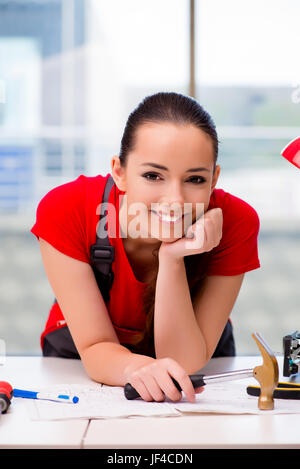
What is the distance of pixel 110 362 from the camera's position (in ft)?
3.14

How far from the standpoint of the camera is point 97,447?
65 centimetres

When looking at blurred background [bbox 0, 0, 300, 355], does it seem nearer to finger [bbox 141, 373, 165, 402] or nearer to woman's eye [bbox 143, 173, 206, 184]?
woman's eye [bbox 143, 173, 206, 184]

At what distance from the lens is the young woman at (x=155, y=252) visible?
0.94 metres

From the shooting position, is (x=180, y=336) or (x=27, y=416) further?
(x=180, y=336)

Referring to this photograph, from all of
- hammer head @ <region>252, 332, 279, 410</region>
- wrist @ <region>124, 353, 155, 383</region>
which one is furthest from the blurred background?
hammer head @ <region>252, 332, 279, 410</region>

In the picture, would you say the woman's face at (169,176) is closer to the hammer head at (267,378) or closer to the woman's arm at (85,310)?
the woman's arm at (85,310)

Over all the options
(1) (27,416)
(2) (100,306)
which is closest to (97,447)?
(1) (27,416)

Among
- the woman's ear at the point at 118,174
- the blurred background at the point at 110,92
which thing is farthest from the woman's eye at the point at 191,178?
the blurred background at the point at 110,92

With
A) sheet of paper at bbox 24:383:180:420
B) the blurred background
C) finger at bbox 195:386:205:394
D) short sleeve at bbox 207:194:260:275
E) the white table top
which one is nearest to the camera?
the white table top

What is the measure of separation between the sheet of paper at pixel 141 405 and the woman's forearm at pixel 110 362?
27 millimetres

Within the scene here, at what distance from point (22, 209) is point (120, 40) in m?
1.57

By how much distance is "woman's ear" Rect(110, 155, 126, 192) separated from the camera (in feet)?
3.47

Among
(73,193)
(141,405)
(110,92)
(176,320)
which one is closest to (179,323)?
(176,320)
